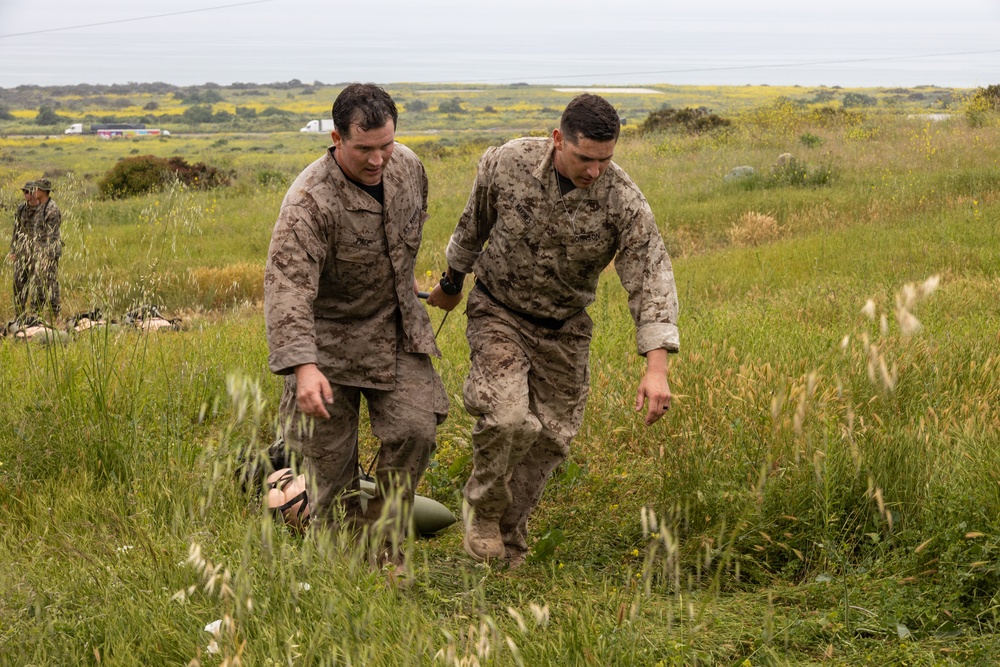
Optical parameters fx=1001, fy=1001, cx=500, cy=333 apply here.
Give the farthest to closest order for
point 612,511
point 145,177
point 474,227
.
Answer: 1. point 145,177
2. point 612,511
3. point 474,227

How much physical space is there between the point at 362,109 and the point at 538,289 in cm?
115

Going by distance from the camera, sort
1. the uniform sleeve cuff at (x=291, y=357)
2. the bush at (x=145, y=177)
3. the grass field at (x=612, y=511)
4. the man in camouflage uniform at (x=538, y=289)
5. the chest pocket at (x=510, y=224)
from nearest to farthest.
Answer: the grass field at (x=612, y=511), the uniform sleeve cuff at (x=291, y=357), the man in camouflage uniform at (x=538, y=289), the chest pocket at (x=510, y=224), the bush at (x=145, y=177)

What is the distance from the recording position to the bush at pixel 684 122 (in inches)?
1305

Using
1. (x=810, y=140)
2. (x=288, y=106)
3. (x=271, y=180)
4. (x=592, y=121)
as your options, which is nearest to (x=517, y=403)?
(x=592, y=121)

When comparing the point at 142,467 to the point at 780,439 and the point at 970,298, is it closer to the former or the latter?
the point at 780,439

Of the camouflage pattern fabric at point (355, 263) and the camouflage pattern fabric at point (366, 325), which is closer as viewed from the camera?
the camouflage pattern fabric at point (355, 263)

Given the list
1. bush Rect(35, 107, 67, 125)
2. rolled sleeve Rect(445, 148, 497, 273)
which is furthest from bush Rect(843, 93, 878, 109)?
bush Rect(35, 107, 67, 125)

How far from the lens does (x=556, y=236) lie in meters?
4.46

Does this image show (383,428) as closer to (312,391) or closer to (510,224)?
(312,391)

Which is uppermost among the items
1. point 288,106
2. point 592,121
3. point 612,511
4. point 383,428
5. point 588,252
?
point 288,106

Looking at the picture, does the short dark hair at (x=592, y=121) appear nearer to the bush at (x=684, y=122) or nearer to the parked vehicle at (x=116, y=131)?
the bush at (x=684, y=122)

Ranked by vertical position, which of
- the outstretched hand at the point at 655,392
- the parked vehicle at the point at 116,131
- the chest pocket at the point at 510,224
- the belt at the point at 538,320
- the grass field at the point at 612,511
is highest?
the chest pocket at the point at 510,224

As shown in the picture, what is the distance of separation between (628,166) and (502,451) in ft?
64.3

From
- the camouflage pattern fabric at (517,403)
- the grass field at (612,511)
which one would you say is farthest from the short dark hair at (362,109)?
the grass field at (612,511)
